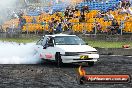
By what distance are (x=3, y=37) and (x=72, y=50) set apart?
18.7 m

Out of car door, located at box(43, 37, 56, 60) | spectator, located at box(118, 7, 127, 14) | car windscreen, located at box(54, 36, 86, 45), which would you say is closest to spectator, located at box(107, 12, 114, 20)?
spectator, located at box(118, 7, 127, 14)

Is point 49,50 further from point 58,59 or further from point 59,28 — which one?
point 59,28

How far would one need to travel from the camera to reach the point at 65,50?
1570cm

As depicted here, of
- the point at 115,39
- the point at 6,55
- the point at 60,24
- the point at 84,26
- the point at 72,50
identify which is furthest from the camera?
the point at 60,24

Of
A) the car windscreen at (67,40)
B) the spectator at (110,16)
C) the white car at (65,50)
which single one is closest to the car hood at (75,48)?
the white car at (65,50)

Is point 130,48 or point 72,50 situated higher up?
point 72,50

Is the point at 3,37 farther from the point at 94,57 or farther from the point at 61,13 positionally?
the point at 94,57

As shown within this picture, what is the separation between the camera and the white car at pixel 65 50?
614 inches

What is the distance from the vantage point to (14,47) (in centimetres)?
1934

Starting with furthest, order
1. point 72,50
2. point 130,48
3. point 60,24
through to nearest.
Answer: point 60,24, point 130,48, point 72,50

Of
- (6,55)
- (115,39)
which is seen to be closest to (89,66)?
(6,55)

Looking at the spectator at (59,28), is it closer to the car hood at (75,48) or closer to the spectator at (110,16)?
the spectator at (110,16)

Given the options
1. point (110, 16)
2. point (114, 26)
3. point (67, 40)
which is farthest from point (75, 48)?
point (110, 16)

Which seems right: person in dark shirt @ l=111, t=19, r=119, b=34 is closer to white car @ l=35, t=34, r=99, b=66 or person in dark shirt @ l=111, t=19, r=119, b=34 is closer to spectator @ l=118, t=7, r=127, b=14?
spectator @ l=118, t=7, r=127, b=14
